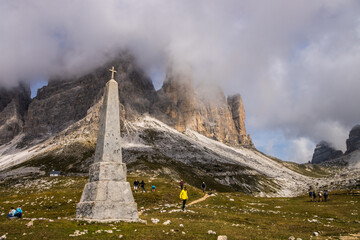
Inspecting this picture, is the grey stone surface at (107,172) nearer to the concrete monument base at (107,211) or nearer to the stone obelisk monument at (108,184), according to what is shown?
the stone obelisk monument at (108,184)

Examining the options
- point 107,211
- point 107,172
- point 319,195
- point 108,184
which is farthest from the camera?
point 319,195

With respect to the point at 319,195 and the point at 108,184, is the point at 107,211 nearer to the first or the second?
the point at 108,184

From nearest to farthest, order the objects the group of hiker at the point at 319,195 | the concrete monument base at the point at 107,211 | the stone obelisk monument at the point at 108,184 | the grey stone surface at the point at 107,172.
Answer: the concrete monument base at the point at 107,211
the stone obelisk monument at the point at 108,184
the grey stone surface at the point at 107,172
the group of hiker at the point at 319,195

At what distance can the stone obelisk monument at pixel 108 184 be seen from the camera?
21547 mm

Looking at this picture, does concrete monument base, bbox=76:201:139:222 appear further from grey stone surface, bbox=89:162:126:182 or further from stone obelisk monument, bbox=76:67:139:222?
grey stone surface, bbox=89:162:126:182

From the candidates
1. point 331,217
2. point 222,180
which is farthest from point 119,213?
point 222,180

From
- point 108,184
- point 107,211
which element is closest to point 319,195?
point 108,184

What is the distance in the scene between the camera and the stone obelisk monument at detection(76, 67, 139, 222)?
21547mm

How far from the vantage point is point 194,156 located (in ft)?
640

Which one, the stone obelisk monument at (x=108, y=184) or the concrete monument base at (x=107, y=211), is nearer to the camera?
the concrete monument base at (x=107, y=211)

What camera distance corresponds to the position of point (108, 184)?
75.3 feet

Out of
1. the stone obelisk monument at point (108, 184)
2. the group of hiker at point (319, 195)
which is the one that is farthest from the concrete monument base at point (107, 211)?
the group of hiker at point (319, 195)

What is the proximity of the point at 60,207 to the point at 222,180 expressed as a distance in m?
139

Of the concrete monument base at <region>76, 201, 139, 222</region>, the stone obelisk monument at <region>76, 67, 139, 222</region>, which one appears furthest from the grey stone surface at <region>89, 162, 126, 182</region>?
the concrete monument base at <region>76, 201, 139, 222</region>
